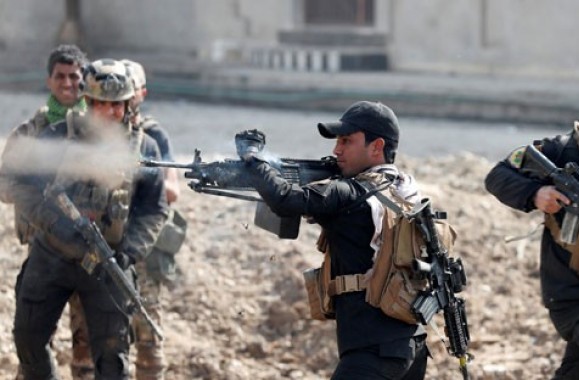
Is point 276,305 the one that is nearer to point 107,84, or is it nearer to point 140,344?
point 140,344

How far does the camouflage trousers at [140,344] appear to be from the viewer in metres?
7.49

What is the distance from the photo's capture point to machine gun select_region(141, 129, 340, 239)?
229 inches

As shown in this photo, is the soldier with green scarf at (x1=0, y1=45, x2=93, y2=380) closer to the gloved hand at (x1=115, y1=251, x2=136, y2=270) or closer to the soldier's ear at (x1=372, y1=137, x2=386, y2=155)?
the gloved hand at (x1=115, y1=251, x2=136, y2=270)

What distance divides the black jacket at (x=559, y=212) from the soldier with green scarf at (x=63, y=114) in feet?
6.75

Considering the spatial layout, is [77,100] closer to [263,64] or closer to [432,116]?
[432,116]

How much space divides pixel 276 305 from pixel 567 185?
298cm

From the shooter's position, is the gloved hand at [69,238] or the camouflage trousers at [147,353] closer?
the gloved hand at [69,238]

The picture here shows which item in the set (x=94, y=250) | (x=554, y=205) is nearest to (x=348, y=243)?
(x=554, y=205)

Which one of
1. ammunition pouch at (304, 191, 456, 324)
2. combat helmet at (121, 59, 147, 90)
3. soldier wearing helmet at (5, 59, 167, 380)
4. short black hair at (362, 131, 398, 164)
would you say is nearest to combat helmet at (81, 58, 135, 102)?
soldier wearing helmet at (5, 59, 167, 380)

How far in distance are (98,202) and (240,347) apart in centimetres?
213

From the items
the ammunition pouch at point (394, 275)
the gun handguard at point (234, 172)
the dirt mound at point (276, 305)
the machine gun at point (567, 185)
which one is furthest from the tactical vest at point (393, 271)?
the dirt mound at point (276, 305)

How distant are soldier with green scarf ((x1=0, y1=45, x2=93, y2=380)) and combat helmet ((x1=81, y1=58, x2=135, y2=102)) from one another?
207mm

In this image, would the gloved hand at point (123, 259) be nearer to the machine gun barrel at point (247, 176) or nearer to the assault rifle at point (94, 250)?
the assault rifle at point (94, 250)

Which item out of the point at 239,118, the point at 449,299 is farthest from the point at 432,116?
the point at 449,299
